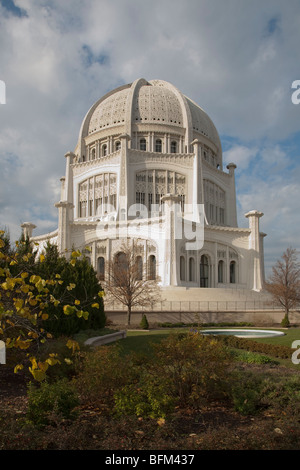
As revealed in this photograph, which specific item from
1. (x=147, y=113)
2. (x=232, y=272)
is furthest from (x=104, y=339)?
(x=147, y=113)

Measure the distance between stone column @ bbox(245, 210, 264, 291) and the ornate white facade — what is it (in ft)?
0.33

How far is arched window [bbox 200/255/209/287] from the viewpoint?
129 ft

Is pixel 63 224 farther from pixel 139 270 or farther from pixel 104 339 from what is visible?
pixel 104 339

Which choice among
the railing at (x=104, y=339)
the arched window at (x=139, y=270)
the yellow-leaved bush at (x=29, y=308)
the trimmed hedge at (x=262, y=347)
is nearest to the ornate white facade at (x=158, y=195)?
the arched window at (x=139, y=270)

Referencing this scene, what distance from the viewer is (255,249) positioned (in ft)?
132

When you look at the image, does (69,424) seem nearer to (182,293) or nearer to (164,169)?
(182,293)

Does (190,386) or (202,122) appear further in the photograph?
(202,122)

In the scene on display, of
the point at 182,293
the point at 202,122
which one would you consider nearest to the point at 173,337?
the point at 182,293

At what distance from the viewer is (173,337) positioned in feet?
27.6

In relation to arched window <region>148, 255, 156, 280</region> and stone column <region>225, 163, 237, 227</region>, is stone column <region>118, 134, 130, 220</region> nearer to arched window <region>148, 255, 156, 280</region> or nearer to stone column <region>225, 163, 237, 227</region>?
arched window <region>148, 255, 156, 280</region>

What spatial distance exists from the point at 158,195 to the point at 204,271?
12.0m

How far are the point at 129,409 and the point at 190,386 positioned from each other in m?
1.62

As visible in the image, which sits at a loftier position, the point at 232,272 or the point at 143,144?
the point at 143,144

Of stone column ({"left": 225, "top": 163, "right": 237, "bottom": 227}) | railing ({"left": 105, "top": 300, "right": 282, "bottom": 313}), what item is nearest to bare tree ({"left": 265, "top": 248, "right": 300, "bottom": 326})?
railing ({"left": 105, "top": 300, "right": 282, "bottom": 313})
